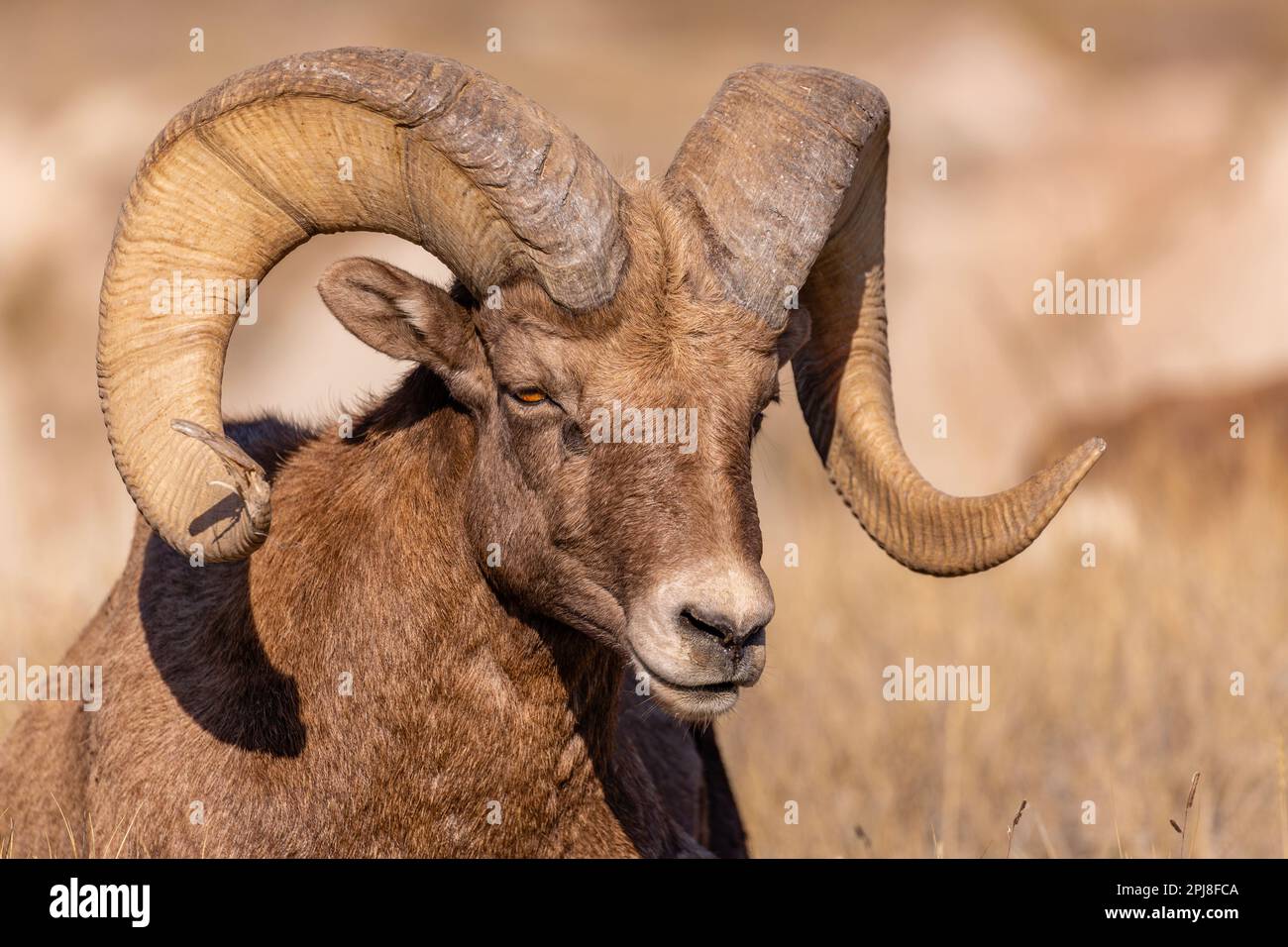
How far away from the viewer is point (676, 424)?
514 centimetres

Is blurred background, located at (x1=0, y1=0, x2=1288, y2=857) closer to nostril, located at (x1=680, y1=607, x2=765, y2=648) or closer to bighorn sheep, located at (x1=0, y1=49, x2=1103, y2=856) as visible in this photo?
bighorn sheep, located at (x1=0, y1=49, x2=1103, y2=856)

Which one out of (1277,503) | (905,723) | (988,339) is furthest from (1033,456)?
(905,723)

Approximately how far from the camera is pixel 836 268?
667 cm

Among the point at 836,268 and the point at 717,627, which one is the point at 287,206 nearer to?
the point at 717,627

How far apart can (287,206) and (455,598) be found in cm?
140

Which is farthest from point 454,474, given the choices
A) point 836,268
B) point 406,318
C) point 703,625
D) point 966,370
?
point 966,370

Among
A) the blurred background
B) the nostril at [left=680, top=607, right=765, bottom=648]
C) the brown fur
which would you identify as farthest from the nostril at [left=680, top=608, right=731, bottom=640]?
the blurred background

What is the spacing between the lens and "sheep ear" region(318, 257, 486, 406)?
18.0ft

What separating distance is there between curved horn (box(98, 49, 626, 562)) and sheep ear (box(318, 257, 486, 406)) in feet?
0.48

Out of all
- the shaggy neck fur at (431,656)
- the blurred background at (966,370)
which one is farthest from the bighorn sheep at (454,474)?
the blurred background at (966,370)

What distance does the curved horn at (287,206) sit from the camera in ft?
17.0

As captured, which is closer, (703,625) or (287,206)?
(703,625)

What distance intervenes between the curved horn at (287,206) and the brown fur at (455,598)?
200 millimetres

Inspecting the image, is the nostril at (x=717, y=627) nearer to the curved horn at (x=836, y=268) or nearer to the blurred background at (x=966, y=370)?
the curved horn at (x=836, y=268)
